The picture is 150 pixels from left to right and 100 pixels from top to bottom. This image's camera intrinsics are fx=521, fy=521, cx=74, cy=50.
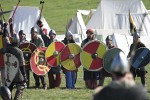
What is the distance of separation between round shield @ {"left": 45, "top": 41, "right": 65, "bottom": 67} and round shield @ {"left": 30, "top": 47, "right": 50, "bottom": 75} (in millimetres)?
107

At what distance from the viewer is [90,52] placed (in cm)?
1205

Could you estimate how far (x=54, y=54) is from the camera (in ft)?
40.5

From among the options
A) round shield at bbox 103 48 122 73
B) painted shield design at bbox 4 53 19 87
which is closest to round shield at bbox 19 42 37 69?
round shield at bbox 103 48 122 73

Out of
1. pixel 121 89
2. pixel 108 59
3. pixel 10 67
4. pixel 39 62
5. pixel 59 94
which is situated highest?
pixel 121 89

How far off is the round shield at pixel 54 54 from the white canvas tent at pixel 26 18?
519 inches

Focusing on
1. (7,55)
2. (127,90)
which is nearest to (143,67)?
(7,55)

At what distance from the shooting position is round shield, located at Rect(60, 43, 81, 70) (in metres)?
12.2

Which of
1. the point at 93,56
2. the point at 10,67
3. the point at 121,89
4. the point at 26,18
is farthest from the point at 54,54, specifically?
the point at 26,18

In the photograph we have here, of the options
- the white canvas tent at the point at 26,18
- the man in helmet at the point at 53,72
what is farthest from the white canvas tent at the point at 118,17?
the man in helmet at the point at 53,72

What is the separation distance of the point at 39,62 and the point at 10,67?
8.37 feet

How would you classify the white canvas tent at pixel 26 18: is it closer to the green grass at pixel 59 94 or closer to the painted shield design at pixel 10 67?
the green grass at pixel 59 94

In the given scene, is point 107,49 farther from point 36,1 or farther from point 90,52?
point 36,1

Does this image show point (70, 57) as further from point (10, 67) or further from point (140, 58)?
point (10, 67)

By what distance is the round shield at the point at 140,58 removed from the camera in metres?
11.8
